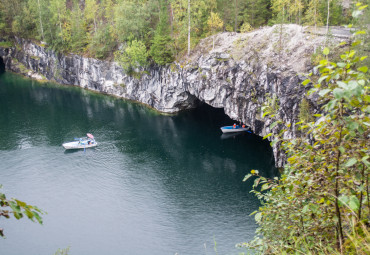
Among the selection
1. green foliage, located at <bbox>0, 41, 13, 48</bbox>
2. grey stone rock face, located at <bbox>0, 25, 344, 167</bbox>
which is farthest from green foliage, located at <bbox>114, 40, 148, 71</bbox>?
green foliage, located at <bbox>0, 41, 13, 48</bbox>

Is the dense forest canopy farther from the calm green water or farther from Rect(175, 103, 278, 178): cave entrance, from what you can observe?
the calm green water

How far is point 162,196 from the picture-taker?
105ft

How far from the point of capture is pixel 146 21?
5594 centimetres

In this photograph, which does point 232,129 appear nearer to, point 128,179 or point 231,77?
point 231,77

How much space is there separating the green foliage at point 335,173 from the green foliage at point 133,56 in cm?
4941

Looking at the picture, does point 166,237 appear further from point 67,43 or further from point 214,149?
point 67,43

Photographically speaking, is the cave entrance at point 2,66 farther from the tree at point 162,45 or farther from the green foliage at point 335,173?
the green foliage at point 335,173

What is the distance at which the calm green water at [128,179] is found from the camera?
26312 millimetres

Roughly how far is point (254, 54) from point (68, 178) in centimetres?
2699

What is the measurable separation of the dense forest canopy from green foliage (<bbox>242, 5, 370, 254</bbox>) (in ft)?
111

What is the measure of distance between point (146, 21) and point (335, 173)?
55.9m

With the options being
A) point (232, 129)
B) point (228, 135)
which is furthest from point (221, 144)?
point (232, 129)

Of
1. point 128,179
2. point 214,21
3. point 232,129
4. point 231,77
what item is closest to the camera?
point 128,179

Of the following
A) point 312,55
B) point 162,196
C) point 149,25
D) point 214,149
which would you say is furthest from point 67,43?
point 312,55
